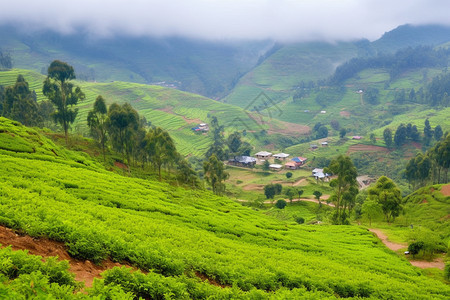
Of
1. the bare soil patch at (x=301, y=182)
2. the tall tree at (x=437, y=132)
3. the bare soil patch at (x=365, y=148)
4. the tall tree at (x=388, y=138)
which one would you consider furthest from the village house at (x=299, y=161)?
the tall tree at (x=437, y=132)

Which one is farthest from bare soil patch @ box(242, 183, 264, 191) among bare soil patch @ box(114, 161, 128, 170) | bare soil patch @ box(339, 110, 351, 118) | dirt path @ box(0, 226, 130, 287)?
bare soil patch @ box(339, 110, 351, 118)

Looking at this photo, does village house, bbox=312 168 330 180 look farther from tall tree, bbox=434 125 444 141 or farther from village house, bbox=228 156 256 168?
tall tree, bbox=434 125 444 141

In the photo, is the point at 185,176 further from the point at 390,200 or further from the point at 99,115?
the point at 390,200

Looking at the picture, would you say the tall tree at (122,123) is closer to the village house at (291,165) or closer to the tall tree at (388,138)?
the village house at (291,165)

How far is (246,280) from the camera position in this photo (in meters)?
12.5

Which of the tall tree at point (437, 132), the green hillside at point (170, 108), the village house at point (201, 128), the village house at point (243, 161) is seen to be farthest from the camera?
the village house at point (201, 128)

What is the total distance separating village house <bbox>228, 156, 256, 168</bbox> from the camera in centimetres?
10262

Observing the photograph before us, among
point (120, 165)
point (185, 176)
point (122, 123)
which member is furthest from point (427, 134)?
point (122, 123)

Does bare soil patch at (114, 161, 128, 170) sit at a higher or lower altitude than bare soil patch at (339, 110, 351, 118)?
lower

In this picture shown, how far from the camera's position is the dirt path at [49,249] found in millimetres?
9469

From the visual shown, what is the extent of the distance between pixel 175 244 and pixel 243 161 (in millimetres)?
89732

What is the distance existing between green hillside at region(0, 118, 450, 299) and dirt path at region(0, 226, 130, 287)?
0.78ft

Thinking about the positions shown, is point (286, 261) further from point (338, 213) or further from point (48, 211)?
point (338, 213)

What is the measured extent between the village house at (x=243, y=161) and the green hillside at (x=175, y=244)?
75.5m
